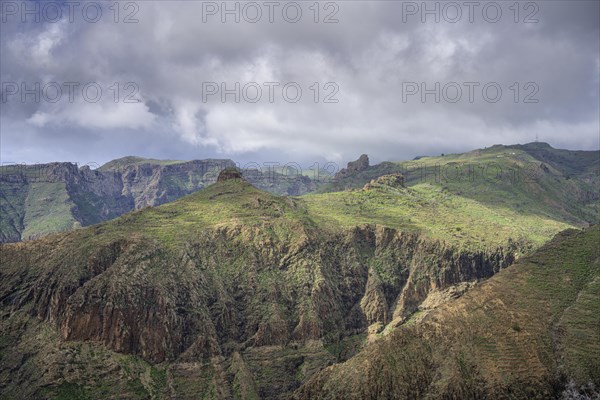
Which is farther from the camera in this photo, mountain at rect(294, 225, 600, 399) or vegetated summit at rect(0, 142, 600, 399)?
vegetated summit at rect(0, 142, 600, 399)

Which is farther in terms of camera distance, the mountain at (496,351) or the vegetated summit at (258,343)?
the vegetated summit at (258,343)

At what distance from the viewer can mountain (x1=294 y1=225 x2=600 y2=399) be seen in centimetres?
12256

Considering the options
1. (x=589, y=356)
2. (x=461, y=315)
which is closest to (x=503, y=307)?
(x=461, y=315)

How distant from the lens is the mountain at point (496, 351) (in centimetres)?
12256

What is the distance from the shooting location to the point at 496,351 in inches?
5103

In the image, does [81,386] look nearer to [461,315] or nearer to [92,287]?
[92,287]

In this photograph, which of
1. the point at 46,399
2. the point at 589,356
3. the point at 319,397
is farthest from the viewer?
the point at 46,399

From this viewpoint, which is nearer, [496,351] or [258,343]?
[496,351]

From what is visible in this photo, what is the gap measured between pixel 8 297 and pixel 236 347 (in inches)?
3395

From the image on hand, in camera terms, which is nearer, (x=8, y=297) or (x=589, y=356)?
(x=589, y=356)

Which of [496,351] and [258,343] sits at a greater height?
[496,351]

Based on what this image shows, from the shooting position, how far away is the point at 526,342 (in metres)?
130

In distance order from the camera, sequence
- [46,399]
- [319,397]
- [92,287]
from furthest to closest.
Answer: [92,287] → [46,399] → [319,397]

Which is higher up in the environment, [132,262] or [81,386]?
[132,262]
